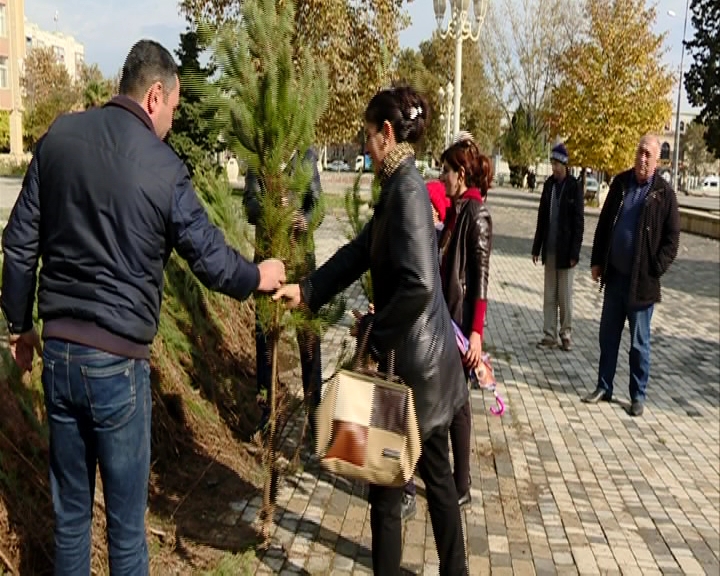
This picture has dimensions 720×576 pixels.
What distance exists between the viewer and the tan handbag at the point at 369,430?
3.02 metres

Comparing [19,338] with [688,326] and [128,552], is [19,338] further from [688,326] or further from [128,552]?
[688,326]

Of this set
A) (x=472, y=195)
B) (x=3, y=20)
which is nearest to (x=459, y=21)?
(x=472, y=195)

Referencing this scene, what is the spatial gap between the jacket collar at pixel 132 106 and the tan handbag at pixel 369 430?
3.81 feet

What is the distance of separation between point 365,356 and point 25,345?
4.17 ft

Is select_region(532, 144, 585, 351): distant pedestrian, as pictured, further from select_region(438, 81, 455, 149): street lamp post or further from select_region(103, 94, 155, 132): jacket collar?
select_region(438, 81, 455, 149): street lamp post

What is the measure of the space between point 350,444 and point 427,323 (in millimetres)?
558

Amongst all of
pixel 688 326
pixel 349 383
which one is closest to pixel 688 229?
pixel 688 326

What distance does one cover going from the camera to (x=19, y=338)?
2.89 m

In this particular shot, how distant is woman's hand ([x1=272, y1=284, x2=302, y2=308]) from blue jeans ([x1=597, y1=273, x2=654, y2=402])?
3.87 metres

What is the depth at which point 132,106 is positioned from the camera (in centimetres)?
262

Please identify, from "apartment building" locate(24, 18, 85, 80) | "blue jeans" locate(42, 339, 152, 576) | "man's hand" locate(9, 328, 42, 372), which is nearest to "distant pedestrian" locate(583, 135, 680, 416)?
"blue jeans" locate(42, 339, 152, 576)

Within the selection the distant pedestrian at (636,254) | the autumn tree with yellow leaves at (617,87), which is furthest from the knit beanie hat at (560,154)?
the autumn tree with yellow leaves at (617,87)

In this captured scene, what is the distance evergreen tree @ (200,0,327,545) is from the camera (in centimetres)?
348

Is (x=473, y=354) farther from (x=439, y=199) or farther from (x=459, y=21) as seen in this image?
(x=459, y=21)
